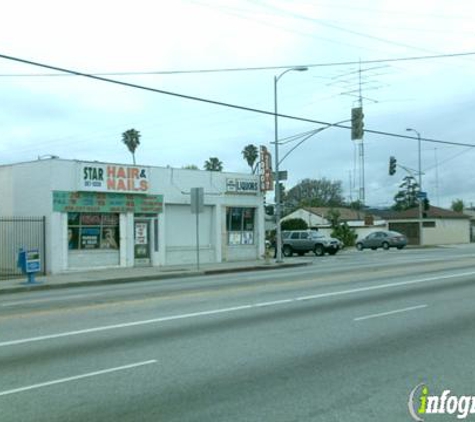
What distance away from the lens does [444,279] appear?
18.7m

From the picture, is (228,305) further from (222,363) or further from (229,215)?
(229,215)

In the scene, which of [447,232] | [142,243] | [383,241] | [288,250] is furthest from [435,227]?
[142,243]

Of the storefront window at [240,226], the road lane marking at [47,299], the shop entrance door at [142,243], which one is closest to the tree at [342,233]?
the storefront window at [240,226]

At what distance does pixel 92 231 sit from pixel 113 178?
2.42m

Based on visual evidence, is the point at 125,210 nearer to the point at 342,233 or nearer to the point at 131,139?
the point at 342,233

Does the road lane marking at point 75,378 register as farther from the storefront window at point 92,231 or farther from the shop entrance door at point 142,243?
the shop entrance door at point 142,243

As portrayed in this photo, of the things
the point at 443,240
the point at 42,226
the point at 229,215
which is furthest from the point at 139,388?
the point at 443,240

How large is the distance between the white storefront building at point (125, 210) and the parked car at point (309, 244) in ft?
32.4

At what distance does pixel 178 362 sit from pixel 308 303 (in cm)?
605

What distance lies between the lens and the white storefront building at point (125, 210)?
26.4 metres

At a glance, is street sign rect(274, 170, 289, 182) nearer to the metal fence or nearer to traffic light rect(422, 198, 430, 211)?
the metal fence

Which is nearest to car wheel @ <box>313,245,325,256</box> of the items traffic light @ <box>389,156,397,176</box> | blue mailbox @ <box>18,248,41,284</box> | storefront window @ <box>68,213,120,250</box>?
traffic light @ <box>389,156,397,176</box>

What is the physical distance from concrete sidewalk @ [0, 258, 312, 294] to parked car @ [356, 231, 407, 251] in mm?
22722

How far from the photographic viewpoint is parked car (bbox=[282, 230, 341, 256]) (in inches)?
1683
